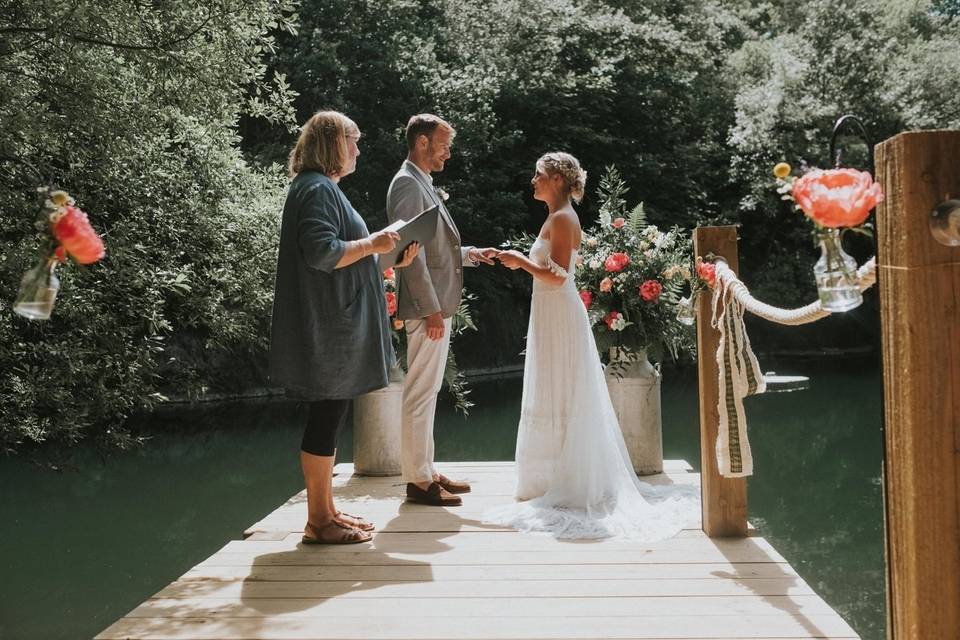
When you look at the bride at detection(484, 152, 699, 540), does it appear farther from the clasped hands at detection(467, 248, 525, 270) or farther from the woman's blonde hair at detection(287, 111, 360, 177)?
the woman's blonde hair at detection(287, 111, 360, 177)

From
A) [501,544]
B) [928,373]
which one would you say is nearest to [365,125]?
[501,544]

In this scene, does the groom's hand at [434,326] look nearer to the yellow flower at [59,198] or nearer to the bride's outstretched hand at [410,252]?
the bride's outstretched hand at [410,252]

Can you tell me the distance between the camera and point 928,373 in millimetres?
1851

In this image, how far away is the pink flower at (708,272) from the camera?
351cm

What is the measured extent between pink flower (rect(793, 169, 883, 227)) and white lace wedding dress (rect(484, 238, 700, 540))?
2382 mm

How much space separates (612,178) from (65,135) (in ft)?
12.8

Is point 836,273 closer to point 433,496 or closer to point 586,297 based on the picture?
point 433,496

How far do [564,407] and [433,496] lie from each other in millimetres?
809

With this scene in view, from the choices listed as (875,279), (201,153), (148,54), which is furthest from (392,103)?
(875,279)

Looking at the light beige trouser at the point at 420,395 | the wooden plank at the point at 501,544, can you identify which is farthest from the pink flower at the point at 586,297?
the wooden plank at the point at 501,544

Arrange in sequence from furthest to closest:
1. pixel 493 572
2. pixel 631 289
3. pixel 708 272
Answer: pixel 631 289 → pixel 708 272 → pixel 493 572

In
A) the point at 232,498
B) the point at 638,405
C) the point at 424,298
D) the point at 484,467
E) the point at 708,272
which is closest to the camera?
the point at 708,272

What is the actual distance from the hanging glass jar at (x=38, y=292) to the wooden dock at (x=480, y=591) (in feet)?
3.74

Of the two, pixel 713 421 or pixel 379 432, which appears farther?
pixel 379 432
